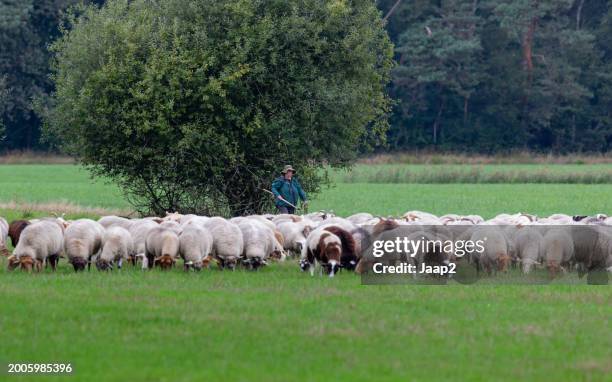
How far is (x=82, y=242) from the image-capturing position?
752 inches

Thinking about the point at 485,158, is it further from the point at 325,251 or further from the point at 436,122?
the point at 325,251

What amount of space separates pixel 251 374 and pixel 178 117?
20131 mm

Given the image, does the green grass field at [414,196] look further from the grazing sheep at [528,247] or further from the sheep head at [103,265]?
the grazing sheep at [528,247]

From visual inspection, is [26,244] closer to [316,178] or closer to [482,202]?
[316,178]

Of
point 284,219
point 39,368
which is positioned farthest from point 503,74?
point 39,368

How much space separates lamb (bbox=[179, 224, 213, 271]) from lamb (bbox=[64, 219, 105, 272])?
143 centimetres

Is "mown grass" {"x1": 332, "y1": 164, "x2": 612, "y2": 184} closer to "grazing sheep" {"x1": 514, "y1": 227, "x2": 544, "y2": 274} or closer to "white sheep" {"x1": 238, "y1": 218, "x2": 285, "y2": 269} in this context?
"white sheep" {"x1": 238, "y1": 218, "x2": 285, "y2": 269}

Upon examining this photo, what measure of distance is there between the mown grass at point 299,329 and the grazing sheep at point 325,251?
0.97 metres

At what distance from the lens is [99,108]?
29422 mm

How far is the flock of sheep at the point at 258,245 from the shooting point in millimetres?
18812

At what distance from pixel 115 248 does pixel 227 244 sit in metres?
1.87

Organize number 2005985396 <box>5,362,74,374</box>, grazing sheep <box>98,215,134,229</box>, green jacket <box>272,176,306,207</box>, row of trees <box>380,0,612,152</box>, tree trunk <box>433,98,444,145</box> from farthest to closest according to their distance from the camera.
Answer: tree trunk <box>433,98,444,145</box>, row of trees <box>380,0,612,152</box>, green jacket <box>272,176,306,207</box>, grazing sheep <box>98,215,134,229</box>, number 2005985396 <box>5,362,74,374</box>

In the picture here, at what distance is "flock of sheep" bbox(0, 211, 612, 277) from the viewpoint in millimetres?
18812

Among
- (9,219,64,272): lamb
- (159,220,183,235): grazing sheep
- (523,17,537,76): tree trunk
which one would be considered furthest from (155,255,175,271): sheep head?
(523,17,537,76): tree trunk
